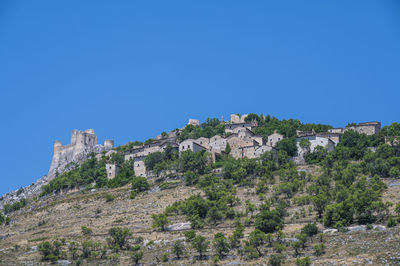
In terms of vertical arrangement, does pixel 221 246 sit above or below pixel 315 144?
below

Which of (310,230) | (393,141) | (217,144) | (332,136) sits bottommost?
(310,230)

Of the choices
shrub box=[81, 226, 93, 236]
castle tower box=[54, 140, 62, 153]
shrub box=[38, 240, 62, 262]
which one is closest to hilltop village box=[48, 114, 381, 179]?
shrub box=[81, 226, 93, 236]

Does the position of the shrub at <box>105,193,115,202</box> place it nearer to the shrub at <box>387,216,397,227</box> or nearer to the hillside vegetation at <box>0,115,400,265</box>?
the hillside vegetation at <box>0,115,400,265</box>

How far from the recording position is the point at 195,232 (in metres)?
57.9

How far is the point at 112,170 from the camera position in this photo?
9700 centimetres

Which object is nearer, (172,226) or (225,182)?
(172,226)

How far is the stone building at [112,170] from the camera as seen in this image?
96250mm

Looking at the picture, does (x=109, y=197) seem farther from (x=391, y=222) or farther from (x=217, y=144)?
(x=391, y=222)

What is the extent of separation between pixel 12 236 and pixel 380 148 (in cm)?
4686

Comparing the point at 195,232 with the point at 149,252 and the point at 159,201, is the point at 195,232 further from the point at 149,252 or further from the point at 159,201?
the point at 159,201

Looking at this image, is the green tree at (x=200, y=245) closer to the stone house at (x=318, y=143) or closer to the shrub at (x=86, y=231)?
the shrub at (x=86, y=231)

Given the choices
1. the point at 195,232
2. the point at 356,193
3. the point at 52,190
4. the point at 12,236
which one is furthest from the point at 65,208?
the point at 356,193

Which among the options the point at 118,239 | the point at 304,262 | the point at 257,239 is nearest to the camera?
the point at 304,262

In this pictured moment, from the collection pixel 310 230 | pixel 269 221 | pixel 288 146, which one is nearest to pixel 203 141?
pixel 288 146
